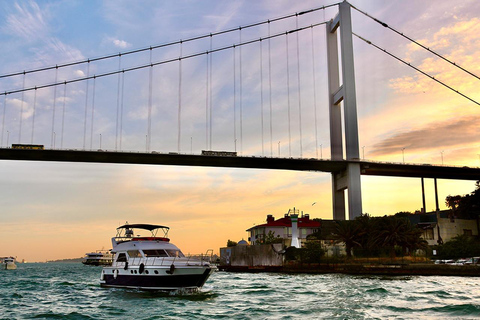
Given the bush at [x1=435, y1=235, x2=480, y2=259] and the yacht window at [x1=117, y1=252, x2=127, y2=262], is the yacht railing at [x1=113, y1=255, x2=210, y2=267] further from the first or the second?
the bush at [x1=435, y1=235, x2=480, y2=259]

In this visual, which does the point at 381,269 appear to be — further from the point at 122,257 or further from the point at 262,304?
the point at 262,304

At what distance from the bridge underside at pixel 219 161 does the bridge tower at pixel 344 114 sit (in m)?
1.79

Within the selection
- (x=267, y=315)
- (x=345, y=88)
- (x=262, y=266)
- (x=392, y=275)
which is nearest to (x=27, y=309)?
(x=267, y=315)

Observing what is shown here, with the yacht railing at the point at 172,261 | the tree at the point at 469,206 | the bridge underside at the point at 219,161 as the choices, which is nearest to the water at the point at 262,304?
the yacht railing at the point at 172,261

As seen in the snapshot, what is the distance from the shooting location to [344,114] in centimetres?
7400

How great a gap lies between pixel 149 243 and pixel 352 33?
59.4m

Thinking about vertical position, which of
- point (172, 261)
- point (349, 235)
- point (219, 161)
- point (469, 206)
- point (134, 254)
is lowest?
point (172, 261)

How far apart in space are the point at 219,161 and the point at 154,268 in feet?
164

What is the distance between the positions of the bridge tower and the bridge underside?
1.79 m

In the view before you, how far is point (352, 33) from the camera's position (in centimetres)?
7756

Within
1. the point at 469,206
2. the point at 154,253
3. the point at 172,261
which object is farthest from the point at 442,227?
the point at 172,261

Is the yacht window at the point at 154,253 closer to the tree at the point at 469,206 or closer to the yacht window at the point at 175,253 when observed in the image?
the yacht window at the point at 175,253

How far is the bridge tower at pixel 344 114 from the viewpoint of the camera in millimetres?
73375

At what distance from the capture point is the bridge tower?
2889 inches
